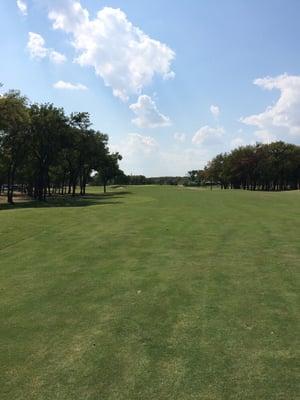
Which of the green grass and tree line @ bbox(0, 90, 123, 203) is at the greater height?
tree line @ bbox(0, 90, 123, 203)

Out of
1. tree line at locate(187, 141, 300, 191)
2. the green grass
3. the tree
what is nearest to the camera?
the green grass

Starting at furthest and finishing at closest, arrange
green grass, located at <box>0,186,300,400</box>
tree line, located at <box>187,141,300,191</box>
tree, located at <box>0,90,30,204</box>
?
tree line, located at <box>187,141,300,191</box>
tree, located at <box>0,90,30,204</box>
green grass, located at <box>0,186,300,400</box>

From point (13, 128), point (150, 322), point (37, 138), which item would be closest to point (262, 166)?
point (37, 138)

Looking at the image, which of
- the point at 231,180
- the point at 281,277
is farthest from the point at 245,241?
the point at 231,180

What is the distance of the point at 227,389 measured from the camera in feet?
17.7

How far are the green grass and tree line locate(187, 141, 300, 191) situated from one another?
112809 millimetres

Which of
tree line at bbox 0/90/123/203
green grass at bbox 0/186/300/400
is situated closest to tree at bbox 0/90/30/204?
tree line at bbox 0/90/123/203

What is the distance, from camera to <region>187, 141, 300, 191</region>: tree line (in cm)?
12362

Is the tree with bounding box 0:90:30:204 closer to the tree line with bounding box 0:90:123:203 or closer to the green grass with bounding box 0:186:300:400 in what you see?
the tree line with bounding box 0:90:123:203

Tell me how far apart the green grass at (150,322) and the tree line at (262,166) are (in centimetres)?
11281

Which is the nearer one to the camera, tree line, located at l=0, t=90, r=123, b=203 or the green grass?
the green grass

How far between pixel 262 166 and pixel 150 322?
12366 cm

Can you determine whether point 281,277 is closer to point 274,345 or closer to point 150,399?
point 274,345

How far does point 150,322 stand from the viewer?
771 cm
